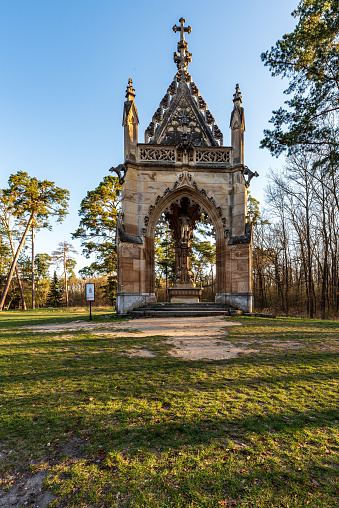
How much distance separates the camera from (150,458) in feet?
6.38

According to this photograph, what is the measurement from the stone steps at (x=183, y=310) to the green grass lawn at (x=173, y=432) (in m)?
6.42

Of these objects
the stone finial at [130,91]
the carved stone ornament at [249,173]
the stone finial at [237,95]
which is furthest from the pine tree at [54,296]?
the stone finial at [237,95]

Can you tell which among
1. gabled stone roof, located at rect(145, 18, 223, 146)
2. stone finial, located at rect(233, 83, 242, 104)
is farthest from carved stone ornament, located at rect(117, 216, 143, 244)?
stone finial, located at rect(233, 83, 242, 104)

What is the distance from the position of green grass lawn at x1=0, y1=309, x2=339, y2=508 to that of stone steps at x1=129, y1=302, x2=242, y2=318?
6419 mm

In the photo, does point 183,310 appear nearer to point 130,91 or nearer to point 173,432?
point 173,432

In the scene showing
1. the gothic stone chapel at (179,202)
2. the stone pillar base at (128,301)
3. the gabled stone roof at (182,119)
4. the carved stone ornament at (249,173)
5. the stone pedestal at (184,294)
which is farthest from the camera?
the gabled stone roof at (182,119)

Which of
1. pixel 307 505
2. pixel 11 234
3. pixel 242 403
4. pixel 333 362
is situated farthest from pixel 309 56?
pixel 11 234

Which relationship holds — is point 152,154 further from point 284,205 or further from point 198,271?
point 198,271

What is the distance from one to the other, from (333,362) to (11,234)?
32965mm

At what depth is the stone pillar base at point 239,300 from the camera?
11.6m

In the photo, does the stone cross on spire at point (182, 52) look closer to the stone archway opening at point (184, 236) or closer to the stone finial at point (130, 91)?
the stone finial at point (130, 91)

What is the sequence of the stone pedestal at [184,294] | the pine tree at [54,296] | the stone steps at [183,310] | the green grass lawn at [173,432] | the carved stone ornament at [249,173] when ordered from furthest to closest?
the pine tree at [54,296]
the stone pedestal at [184,294]
the carved stone ornament at [249,173]
the stone steps at [183,310]
the green grass lawn at [173,432]

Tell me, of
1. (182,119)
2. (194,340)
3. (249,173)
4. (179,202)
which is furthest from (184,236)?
(194,340)

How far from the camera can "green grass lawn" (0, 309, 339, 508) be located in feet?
5.45
